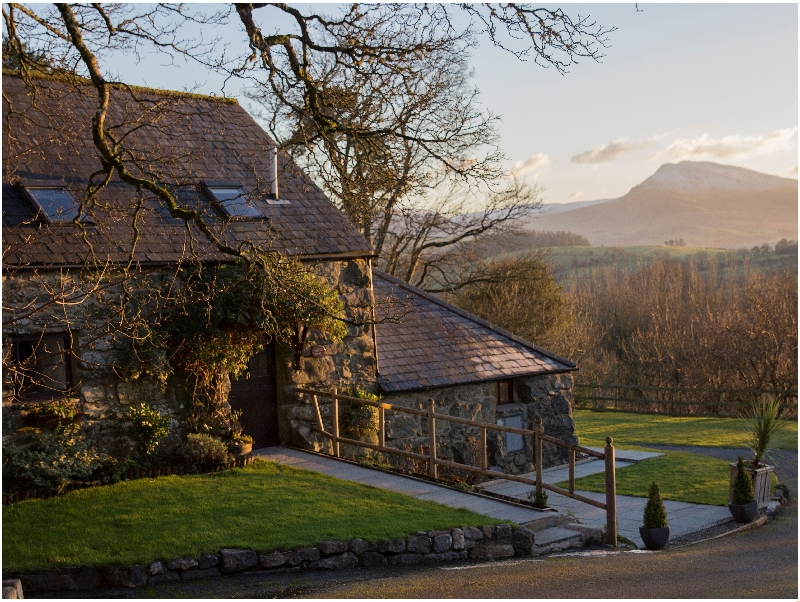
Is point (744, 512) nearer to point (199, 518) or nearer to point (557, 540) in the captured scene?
point (557, 540)

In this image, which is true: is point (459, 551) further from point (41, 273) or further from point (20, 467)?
point (41, 273)

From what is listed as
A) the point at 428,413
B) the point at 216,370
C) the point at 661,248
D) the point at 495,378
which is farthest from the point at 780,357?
the point at 661,248

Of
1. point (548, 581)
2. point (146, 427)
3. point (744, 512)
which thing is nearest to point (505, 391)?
point (744, 512)

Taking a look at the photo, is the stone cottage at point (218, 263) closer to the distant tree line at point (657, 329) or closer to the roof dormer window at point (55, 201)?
the roof dormer window at point (55, 201)

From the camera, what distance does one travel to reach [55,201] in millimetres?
12953

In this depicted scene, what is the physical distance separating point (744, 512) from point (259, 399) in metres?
8.03

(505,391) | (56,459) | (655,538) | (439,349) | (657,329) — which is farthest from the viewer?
(657,329)

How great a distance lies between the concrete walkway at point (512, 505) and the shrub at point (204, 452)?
3.70ft

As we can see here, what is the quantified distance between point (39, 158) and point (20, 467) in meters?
5.17

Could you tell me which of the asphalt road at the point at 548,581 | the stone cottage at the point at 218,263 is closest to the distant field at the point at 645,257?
the stone cottage at the point at 218,263

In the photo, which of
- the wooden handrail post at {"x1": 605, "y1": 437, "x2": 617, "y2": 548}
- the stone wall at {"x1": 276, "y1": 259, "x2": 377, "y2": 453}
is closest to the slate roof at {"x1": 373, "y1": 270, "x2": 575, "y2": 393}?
the stone wall at {"x1": 276, "y1": 259, "x2": 377, "y2": 453}

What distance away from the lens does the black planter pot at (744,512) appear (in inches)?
486

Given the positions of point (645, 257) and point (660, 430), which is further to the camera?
point (645, 257)

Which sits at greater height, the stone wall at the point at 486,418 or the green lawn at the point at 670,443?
the stone wall at the point at 486,418
